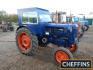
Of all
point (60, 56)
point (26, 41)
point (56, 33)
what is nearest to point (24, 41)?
point (26, 41)

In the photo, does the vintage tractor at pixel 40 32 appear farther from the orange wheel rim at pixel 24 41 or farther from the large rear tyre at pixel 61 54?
the large rear tyre at pixel 61 54

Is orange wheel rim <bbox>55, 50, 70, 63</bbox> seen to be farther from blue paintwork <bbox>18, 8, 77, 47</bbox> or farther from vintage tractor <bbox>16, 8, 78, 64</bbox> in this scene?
blue paintwork <bbox>18, 8, 77, 47</bbox>

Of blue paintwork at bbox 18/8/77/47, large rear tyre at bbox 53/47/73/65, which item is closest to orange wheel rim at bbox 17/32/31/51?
blue paintwork at bbox 18/8/77/47

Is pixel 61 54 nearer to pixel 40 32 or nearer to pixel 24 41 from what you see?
pixel 40 32

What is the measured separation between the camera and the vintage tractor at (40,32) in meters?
9.00

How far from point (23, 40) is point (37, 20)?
4.31 ft

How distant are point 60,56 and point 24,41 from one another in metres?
2.65

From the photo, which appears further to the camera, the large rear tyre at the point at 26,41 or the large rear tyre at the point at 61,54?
the large rear tyre at the point at 26,41

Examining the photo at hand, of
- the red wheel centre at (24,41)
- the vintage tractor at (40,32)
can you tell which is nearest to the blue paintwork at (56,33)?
the vintage tractor at (40,32)

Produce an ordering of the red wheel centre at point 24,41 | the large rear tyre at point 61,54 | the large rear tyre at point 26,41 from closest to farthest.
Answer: the large rear tyre at point 61,54
the large rear tyre at point 26,41
the red wheel centre at point 24,41

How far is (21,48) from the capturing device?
10094 mm

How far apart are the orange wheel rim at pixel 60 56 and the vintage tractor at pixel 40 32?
2.12 feet

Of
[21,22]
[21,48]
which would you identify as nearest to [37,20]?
[21,22]

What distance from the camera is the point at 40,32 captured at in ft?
31.0
